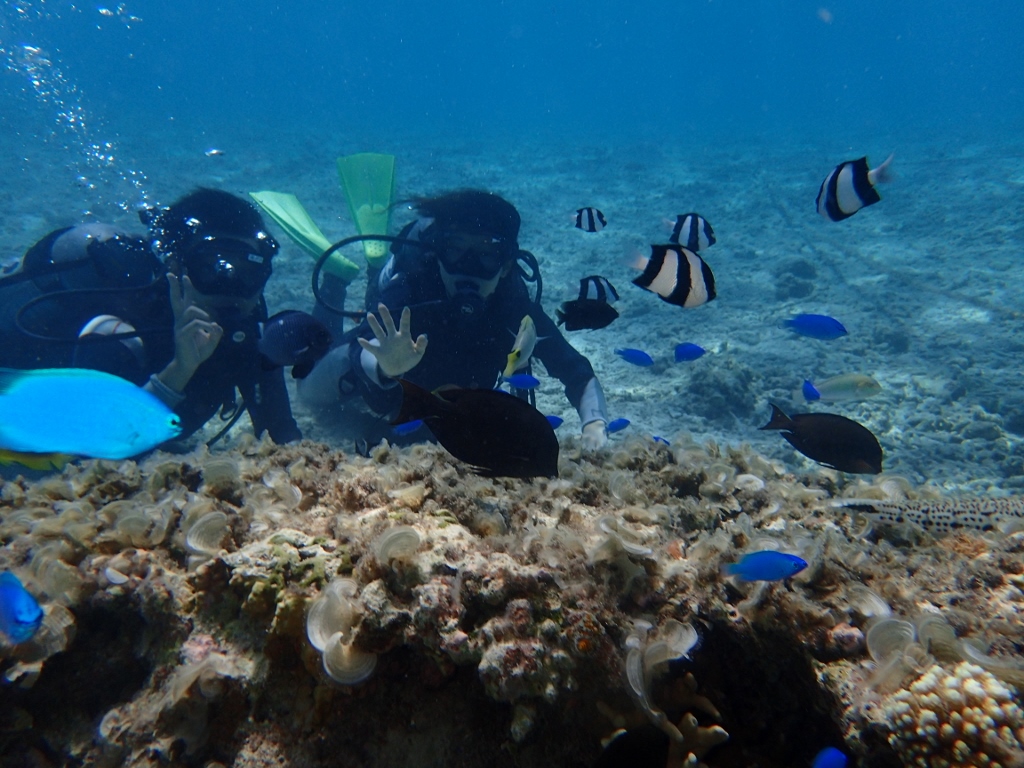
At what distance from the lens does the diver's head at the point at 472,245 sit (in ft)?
17.1

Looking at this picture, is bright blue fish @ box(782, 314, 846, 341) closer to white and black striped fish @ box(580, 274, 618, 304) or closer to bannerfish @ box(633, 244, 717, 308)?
white and black striped fish @ box(580, 274, 618, 304)

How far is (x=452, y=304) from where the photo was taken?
5.29 meters

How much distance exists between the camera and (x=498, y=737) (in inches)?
64.5

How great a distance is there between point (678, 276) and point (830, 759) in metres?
2.33

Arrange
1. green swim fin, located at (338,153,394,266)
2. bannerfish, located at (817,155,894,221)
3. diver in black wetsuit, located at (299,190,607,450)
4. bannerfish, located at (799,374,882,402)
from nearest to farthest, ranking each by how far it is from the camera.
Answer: bannerfish, located at (817,155,894,221) → bannerfish, located at (799,374,882,402) → diver in black wetsuit, located at (299,190,607,450) → green swim fin, located at (338,153,394,266)

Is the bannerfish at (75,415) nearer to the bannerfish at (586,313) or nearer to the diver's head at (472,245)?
the bannerfish at (586,313)

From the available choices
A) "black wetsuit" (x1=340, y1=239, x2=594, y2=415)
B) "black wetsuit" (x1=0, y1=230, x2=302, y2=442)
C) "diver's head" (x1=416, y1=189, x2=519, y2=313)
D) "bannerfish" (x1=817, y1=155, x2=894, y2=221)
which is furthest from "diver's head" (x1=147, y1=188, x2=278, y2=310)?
"bannerfish" (x1=817, y1=155, x2=894, y2=221)

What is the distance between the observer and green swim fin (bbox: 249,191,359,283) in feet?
28.0

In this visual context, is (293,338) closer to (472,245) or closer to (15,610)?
(15,610)

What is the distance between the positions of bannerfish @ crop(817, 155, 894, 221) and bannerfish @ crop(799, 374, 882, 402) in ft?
4.69

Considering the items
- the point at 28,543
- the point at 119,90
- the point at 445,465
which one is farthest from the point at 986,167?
the point at 119,90

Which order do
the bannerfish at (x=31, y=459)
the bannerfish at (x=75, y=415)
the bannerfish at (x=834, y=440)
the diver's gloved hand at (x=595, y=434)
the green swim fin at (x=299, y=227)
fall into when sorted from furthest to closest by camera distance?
the green swim fin at (x=299, y=227), the diver's gloved hand at (x=595, y=434), the bannerfish at (x=834, y=440), the bannerfish at (x=31, y=459), the bannerfish at (x=75, y=415)

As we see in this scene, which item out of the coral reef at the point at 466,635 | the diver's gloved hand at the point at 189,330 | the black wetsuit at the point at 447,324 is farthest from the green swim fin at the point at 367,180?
the coral reef at the point at 466,635

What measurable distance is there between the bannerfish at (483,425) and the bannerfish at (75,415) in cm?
88
